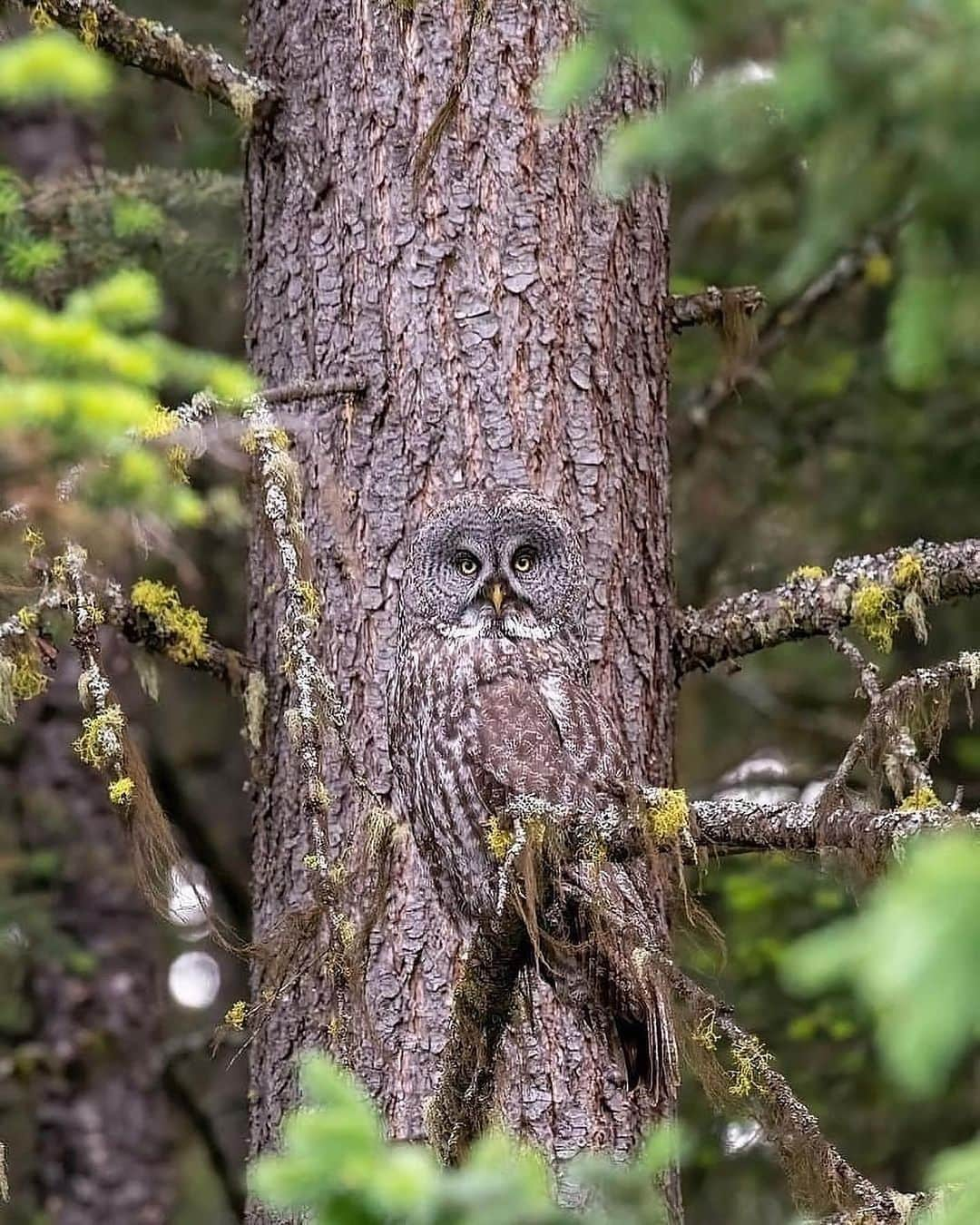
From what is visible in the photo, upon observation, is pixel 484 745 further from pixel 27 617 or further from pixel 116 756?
pixel 27 617

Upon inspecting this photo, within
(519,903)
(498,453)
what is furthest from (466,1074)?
(498,453)

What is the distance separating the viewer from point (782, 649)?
822cm

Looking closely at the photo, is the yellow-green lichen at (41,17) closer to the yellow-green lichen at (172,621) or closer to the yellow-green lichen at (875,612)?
the yellow-green lichen at (172,621)

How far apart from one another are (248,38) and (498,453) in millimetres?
1521

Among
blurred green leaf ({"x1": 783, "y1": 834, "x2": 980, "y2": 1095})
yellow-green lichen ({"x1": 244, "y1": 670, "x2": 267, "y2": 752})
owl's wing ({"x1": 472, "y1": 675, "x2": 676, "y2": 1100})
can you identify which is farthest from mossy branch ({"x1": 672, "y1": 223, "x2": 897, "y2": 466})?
blurred green leaf ({"x1": 783, "y1": 834, "x2": 980, "y2": 1095})

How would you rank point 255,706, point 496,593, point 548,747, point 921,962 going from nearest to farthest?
point 921,962 → point 548,747 → point 255,706 → point 496,593

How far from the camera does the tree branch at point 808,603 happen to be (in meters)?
3.89

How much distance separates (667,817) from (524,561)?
1.12m

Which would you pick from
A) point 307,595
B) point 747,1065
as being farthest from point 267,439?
point 747,1065

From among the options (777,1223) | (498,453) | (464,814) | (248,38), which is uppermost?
(248,38)

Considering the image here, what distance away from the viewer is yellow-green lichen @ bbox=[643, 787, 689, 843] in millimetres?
3486

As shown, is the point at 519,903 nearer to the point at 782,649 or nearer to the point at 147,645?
the point at 147,645

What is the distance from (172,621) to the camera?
4.23 metres

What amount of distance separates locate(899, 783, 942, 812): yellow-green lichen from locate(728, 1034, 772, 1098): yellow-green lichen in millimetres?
600
